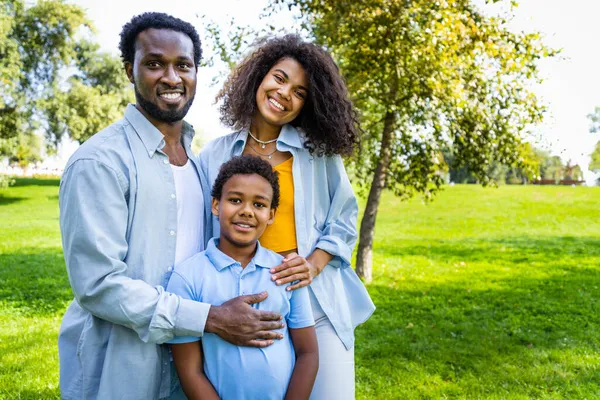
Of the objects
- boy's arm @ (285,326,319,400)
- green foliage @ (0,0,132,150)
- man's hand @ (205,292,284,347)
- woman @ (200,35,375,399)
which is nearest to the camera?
Result: man's hand @ (205,292,284,347)

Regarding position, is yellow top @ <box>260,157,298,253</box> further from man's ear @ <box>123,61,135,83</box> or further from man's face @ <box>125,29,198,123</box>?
man's ear @ <box>123,61,135,83</box>

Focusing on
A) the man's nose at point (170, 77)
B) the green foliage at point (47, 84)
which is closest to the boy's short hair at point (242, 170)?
the man's nose at point (170, 77)

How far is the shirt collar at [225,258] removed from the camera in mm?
2402

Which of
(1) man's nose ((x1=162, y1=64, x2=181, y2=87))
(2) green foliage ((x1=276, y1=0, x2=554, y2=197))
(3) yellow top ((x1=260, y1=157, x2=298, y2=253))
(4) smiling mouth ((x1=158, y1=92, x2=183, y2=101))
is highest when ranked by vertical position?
(2) green foliage ((x1=276, y1=0, x2=554, y2=197))

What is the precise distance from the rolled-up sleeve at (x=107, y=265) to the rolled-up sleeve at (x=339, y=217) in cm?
81

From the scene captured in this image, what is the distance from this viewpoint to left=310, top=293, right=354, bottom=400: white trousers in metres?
2.60

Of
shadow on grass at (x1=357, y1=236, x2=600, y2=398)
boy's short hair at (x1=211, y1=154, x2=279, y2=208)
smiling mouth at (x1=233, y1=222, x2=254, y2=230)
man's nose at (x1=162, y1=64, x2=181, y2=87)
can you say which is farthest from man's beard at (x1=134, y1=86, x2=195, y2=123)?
shadow on grass at (x1=357, y1=236, x2=600, y2=398)

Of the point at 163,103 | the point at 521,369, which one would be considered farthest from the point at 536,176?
the point at 163,103

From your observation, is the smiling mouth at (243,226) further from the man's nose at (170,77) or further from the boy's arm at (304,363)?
the man's nose at (170,77)

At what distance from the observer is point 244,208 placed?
246cm

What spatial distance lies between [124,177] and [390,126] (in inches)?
304

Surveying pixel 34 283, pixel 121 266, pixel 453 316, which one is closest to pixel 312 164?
pixel 121 266

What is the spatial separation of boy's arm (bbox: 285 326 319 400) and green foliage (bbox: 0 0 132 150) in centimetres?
2566

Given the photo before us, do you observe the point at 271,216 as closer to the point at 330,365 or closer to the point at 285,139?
the point at 285,139
